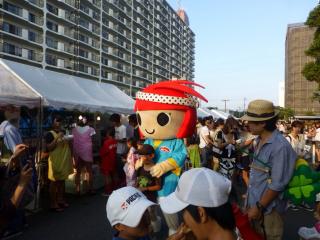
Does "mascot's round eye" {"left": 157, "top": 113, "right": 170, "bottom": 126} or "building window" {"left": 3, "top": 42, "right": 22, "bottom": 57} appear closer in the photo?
"mascot's round eye" {"left": 157, "top": 113, "right": 170, "bottom": 126}

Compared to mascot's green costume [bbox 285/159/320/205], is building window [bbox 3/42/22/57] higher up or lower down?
higher up

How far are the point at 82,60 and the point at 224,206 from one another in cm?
6218

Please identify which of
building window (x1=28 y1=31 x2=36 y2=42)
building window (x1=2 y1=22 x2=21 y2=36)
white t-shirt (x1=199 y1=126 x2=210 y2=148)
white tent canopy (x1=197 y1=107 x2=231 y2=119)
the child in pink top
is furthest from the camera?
building window (x1=28 y1=31 x2=36 y2=42)

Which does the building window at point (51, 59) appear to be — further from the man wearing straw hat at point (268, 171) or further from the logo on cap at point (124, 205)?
the logo on cap at point (124, 205)

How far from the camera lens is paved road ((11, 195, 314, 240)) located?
5.07 meters

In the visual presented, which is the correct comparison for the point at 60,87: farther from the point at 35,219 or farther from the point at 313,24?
the point at 313,24

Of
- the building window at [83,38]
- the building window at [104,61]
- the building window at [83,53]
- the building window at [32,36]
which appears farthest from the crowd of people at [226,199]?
the building window at [104,61]

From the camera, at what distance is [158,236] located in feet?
14.7

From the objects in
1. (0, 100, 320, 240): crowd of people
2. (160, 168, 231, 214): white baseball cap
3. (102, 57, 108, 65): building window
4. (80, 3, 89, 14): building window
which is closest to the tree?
(0, 100, 320, 240): crowd of people

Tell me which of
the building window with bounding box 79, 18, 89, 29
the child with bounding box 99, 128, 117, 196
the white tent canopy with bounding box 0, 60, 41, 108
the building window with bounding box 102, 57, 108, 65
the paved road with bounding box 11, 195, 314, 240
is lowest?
the paved road with bounding box 11, 195, 314, 240

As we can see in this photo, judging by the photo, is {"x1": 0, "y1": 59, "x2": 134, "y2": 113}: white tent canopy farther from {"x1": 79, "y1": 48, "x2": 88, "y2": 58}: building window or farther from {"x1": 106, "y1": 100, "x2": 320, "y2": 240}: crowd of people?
{"x1": 79, "y1": 48, "x2": 88, "y2": 58}: building window

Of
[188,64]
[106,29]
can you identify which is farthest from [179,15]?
[106,29]

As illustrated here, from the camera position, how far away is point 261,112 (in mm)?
2828

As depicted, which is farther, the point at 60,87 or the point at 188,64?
the point at 188,64
